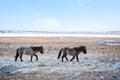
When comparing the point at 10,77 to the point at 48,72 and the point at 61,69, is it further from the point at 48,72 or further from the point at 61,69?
the point at 61,69

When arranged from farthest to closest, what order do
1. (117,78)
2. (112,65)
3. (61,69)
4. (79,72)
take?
(112,65), (61,69), (79,72), (117,78)

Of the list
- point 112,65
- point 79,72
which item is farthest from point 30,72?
point 112,65

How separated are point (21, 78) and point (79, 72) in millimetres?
2984

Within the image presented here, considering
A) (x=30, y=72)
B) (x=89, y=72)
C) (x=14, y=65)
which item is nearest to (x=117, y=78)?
(x=89, y=72)

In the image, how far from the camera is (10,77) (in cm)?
1159

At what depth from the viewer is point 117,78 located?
36.9ft

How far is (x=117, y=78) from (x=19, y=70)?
5.32 metres

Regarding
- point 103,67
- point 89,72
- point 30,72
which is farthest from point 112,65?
point 30,72

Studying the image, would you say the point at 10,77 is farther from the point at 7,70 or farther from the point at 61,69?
the point at 61,69

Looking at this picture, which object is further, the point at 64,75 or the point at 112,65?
the point at 112,65

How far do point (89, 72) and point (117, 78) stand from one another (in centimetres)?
161

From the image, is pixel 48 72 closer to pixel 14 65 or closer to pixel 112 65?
pixel 14 65

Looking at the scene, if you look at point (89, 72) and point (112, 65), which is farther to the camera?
point (112, 65)

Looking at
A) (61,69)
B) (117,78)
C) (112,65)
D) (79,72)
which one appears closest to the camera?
(117,78)
